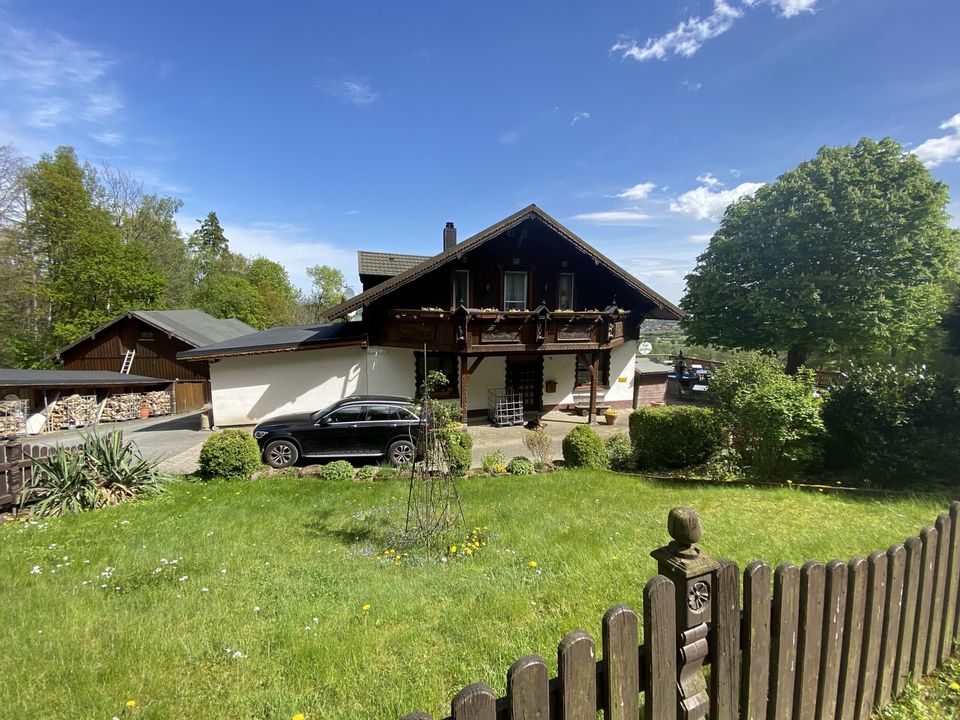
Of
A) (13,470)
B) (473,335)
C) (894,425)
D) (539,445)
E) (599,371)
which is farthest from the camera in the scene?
(599,371)

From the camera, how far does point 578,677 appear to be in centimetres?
147

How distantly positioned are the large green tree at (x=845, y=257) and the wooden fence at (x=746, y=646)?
19758 mm

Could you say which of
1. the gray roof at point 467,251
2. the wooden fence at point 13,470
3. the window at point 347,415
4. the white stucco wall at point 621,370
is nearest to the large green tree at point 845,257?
the white stucco wall at point 621,370

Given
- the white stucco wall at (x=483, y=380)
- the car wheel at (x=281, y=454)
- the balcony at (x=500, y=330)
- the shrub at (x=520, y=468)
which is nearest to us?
the shrub at (x=520, y=468)

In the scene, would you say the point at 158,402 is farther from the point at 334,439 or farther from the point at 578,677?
the point at 578,677

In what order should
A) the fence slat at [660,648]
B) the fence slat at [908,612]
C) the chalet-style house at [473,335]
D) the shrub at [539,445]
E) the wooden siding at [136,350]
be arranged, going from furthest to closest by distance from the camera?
the wooden siding at [136,350], the chalet-style house at [473,335], the shrub at [539,445], the fence slat at [908,612], the fence slat at [660,648]

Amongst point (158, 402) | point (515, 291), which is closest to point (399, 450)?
point (515, 291)

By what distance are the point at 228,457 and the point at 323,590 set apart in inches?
209

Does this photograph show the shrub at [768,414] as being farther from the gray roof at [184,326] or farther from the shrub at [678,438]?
the gray roof at [184,326]

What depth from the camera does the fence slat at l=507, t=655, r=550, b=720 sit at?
1378mm

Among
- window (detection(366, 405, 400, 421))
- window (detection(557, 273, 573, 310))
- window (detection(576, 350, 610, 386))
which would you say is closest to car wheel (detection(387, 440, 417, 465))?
window (detection(366, 405, 400, 421))

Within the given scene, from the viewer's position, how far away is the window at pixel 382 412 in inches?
392

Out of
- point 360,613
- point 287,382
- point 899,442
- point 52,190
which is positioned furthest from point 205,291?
point 899,442

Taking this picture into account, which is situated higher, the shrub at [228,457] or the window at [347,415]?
the window at [347,415]
